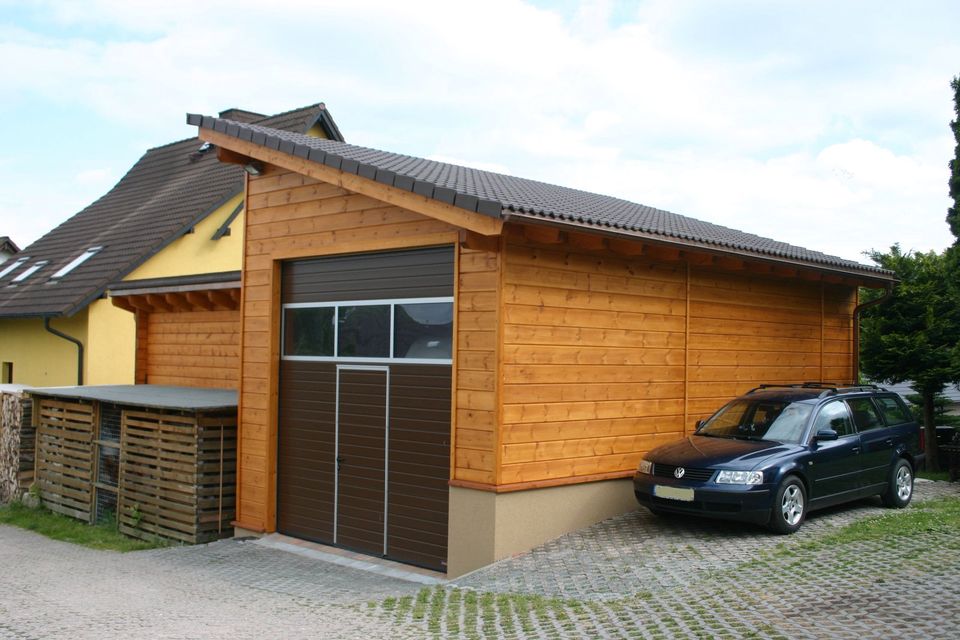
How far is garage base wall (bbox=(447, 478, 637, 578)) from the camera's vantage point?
29.1 ft

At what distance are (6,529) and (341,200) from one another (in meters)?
8.09

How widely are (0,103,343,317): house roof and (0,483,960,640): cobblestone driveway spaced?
36.5ft

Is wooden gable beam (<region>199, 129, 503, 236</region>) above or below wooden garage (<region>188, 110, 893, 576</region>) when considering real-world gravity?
above

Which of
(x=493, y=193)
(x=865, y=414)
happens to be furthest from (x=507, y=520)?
(x=865, y=414)

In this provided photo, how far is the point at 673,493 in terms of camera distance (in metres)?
9.20

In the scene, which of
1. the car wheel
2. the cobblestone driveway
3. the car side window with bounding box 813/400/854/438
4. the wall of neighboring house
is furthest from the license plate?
the wall of neighboring house

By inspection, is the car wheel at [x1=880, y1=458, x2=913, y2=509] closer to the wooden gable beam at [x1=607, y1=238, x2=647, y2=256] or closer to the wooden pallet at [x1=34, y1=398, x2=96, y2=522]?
the wooden gable beam at [x1=607, y1=238, x2=647, y2=256]

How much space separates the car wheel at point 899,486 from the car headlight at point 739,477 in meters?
2.73

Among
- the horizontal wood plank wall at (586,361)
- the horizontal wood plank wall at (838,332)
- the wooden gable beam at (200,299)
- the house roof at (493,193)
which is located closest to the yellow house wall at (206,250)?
the wooden gable beam at (200,299)

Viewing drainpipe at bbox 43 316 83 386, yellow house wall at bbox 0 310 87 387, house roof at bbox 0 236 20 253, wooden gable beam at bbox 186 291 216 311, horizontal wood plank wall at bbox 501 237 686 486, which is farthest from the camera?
house roof at bbox 0 236 20 253

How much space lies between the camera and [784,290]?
1268 centimetres

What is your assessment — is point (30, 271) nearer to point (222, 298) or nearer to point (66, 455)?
point (66, 455)

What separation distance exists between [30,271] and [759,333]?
64.6ft

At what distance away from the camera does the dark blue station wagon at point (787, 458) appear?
29.4ft
